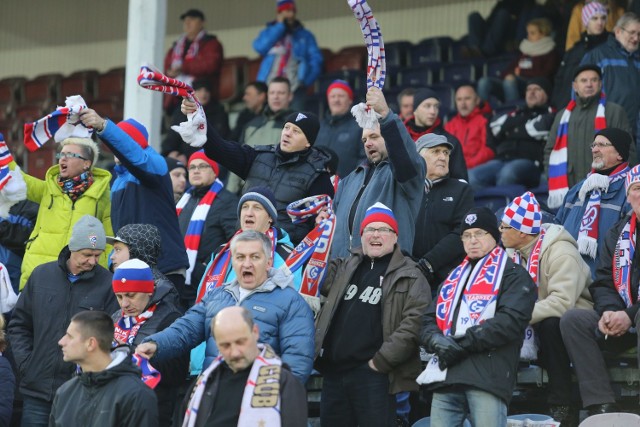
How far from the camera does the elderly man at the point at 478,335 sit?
6.68 meters

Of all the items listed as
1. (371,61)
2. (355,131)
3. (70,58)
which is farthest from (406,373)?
(70,58)

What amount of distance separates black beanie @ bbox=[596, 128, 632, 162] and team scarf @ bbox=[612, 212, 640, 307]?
38.1 inches

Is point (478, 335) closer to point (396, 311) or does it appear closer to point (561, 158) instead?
point (396, 311)

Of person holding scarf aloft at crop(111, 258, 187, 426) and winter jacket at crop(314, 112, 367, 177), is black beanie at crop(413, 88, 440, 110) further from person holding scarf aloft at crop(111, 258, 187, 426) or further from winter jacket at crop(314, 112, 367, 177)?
person holding scarf aloft at crop(111, 258, 187, 426)

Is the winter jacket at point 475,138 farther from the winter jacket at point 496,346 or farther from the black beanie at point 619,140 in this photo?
the winter jacket at point 496,346

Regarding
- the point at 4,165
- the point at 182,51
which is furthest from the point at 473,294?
the point at 182,51

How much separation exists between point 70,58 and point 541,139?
10.2m

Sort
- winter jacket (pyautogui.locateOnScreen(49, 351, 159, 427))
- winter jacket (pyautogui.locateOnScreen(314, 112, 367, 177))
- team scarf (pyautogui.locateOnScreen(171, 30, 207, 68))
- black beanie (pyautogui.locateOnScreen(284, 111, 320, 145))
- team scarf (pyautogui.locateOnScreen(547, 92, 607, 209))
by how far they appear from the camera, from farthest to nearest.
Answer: team scarf (pyautogui.locateOnScreen(171, 30, 207, 68)), winter jacket (pyautogui.locateOnScreen(314, 112, 367, 177)), team scarf (pyautogui.locateOnScreen(547, 92, 607, 209)), black beanie (pyautogui.locateOnScreen(284, 111, 320, 145)), winter jacket (pyautogui.locateOnScreen(49, 351, 159, 427))

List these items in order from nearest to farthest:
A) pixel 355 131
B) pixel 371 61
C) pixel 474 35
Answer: pixel 371 61 → pixel 355 131 → pixel 474 35

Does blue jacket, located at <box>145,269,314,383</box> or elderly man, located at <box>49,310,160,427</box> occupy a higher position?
blue jacket, located at <box>145,269,314,383</box>

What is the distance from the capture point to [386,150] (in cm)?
773

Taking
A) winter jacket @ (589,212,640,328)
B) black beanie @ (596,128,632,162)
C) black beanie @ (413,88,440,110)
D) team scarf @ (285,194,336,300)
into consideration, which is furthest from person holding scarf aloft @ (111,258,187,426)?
black beanie @ (413,88,440,110)

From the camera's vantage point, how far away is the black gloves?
6699 mm

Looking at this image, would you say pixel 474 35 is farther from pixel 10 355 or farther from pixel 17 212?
pixel 10 355
